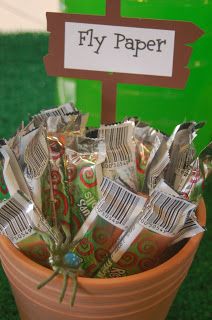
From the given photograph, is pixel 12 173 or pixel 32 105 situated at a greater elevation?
pixel 12 173

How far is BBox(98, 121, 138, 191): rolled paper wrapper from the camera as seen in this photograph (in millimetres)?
507

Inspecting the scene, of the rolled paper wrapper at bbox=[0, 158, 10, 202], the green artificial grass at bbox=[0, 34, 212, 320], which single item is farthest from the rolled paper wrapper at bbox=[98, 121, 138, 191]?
the green artificial grass at bbox=[0, 34, 212, 320]

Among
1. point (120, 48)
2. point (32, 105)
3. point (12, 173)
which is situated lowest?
point (32, 105)

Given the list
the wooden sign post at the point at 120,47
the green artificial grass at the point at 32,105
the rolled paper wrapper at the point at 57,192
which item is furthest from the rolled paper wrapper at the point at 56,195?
the green artificial grass at the point at 32,105

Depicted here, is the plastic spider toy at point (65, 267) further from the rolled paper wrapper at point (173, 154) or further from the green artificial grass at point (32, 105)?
the green artificial grass at point (32, 105)

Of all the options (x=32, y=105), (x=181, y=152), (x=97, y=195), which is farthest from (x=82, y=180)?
(x=32, y=105)

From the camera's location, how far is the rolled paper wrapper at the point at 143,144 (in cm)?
53

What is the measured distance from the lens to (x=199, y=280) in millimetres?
734

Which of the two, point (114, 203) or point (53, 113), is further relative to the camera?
point (53, 113)

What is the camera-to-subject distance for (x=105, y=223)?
1.56ft

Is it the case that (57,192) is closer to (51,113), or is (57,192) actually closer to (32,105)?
(51,113)

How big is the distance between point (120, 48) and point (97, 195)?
17 centimetres

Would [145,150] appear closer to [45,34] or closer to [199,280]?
[199,280]

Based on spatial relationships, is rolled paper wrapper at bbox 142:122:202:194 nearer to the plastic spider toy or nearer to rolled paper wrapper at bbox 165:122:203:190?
rolled paper wrapper at bbox 165:122:203:190
